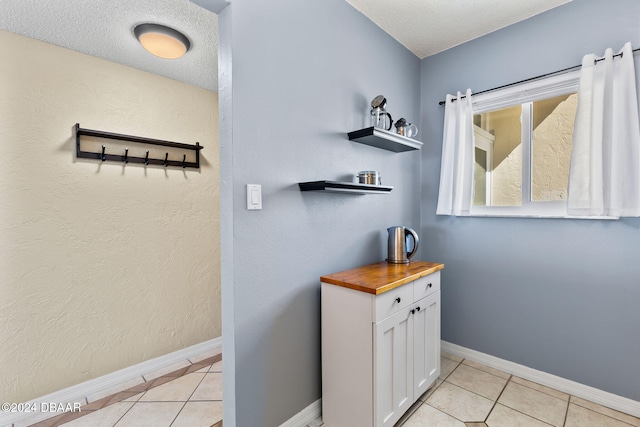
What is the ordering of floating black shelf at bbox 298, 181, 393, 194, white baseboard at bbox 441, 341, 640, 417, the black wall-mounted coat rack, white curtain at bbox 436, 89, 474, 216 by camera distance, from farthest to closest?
white curtain at bbox 436, 89, 474, 216 < the black wall-mounted coat rack < white baseboard at bbox 441, 341, 640, 417 < floating black shelf at bbox 298, 181, 393, 194

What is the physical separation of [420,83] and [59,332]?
3397 millimetres

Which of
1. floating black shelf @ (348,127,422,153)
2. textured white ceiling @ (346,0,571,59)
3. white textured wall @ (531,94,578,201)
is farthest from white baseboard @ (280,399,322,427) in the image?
textured white ceiling @ (346,0,571,59)

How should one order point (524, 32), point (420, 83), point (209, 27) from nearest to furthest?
point (209, 27) < point (524, 32) < point (420, 83)

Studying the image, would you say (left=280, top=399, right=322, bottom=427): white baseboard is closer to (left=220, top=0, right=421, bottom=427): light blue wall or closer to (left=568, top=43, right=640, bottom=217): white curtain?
(left=220, top=0, right=421, bottom=427): light blue wall

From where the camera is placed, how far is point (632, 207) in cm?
165

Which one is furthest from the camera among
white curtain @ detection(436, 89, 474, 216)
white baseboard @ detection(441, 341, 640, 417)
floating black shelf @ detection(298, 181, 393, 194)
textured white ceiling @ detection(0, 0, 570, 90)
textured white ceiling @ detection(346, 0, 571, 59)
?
white curtain @ detection(436, 89, 474, 216)

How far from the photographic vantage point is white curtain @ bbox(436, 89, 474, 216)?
2260mm

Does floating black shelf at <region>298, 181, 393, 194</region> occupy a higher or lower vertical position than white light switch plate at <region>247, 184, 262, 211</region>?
higher

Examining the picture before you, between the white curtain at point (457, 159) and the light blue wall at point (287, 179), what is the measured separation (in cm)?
67

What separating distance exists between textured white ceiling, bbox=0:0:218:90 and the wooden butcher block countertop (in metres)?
1.75

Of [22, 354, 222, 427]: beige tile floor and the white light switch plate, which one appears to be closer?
the white light switch plate

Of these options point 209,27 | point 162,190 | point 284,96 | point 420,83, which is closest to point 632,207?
point 420,83

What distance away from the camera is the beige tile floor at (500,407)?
5.43ft

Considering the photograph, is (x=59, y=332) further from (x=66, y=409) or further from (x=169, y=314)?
(x=169, y=314)
